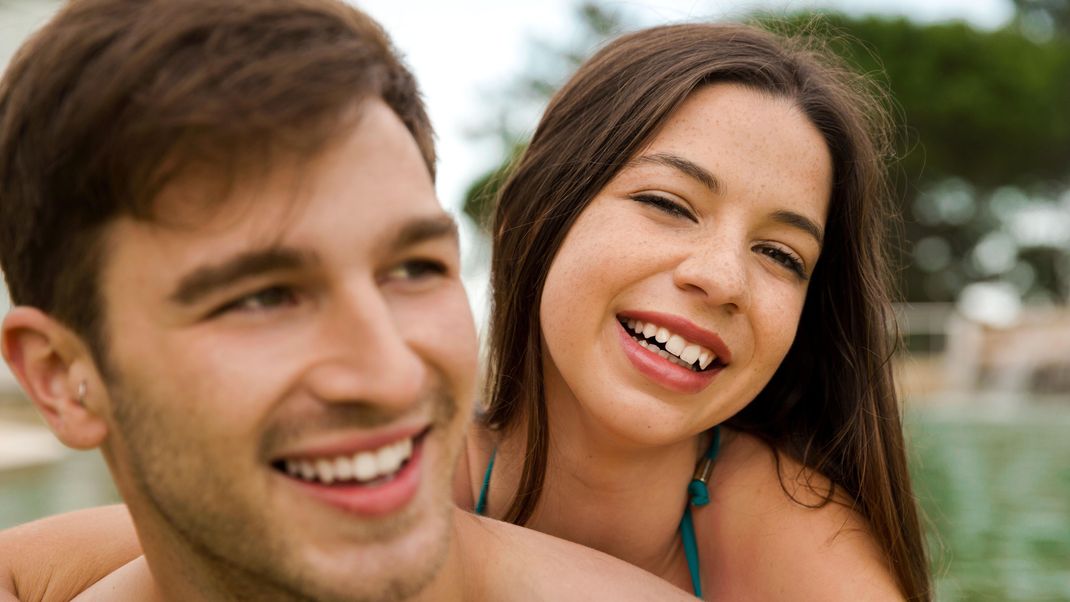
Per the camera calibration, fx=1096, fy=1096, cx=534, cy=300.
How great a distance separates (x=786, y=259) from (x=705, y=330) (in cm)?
39

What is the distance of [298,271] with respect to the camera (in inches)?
74.6

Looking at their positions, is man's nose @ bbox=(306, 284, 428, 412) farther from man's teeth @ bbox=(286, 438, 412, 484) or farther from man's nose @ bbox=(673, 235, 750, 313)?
man's nose @ bbox=(673, 235, 750, 313)

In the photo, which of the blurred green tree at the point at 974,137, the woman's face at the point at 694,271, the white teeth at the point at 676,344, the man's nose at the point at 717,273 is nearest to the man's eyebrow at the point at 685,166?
the woman's face at the point at 694,271

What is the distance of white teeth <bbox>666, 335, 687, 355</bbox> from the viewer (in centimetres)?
313

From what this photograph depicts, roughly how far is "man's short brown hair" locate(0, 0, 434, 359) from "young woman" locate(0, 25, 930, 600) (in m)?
1.30

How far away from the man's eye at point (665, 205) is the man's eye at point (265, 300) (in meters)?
1.54

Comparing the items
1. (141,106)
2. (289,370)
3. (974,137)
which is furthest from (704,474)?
(974,137)

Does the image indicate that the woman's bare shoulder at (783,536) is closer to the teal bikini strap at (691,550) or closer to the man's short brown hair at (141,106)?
the teal bikini strap at (691,550)

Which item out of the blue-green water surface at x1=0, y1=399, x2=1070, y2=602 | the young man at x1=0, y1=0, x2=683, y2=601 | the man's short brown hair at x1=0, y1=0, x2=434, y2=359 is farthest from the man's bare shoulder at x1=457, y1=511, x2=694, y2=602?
the blue-green water surface at x1=0, y1=399, x2=1070, y2=602

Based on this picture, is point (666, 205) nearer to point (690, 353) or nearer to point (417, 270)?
point (690, 353)

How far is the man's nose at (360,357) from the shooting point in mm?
1877

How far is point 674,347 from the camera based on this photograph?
10.3 feet

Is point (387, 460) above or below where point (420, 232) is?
below

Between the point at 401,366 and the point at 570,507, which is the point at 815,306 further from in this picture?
the point at 401,366
